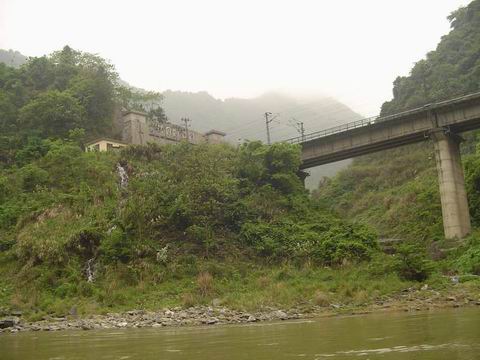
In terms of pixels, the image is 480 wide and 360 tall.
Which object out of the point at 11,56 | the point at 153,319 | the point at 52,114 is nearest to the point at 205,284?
the point at 153,319

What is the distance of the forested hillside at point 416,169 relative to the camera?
1801 inches

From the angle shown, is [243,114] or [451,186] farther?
[243,114]

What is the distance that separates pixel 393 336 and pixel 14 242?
3007cm

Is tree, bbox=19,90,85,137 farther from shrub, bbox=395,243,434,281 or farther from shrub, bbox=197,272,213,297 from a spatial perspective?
shrub, bbox=395,243,434,281

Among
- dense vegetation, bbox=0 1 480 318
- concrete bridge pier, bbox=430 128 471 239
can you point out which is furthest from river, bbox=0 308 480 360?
concrete bridge pier, bbox=430 128 471 239

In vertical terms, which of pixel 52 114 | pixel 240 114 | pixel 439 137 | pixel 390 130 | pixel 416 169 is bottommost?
pixel 439 137

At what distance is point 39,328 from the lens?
2192cm

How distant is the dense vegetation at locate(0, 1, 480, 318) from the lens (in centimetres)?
2716

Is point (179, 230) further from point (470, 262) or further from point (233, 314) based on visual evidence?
point (470, 262)

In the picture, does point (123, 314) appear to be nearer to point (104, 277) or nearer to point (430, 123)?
point (104, 277)

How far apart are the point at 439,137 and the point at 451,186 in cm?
434

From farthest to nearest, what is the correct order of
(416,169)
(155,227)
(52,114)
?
(416,169), (52,114), (155,227)

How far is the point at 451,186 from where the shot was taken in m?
38.8

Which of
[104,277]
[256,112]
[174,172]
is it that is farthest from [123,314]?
[256,112]
